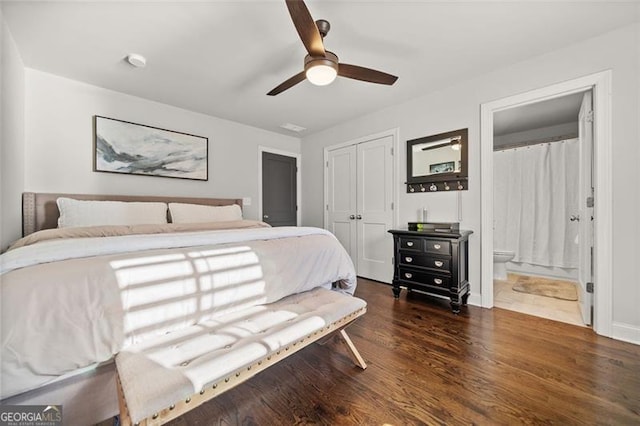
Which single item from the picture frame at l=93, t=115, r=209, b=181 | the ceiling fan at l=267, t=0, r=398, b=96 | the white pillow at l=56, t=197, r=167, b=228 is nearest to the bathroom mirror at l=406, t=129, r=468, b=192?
the ceiling fan at l=267, t=0, r=398, b=96

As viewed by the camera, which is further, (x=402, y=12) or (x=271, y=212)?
(x=271, y=212)

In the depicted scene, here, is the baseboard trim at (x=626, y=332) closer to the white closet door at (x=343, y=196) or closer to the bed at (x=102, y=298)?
the bed at (x=102, y=298)

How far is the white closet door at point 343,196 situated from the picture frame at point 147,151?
1.92m

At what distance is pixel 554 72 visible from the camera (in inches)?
87.8

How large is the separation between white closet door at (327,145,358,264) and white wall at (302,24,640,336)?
1.68ft

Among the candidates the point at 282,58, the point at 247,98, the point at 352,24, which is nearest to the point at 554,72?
the point at 352,24

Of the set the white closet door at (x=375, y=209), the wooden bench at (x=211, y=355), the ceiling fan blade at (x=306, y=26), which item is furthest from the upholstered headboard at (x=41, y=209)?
the white closet door at (x=375, y=209)

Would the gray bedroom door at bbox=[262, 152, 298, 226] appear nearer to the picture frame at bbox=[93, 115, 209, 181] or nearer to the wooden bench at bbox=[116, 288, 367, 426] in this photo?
the picture frame at bbox=[93, 115, 209, 181]

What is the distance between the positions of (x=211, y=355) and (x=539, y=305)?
3.20 metres

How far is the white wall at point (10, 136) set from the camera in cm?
180

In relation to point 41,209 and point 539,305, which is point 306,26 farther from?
point 539,305

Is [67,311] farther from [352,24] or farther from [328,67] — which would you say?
[352,24]

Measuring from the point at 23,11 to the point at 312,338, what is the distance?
2.85 meters

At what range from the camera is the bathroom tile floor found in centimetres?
234
